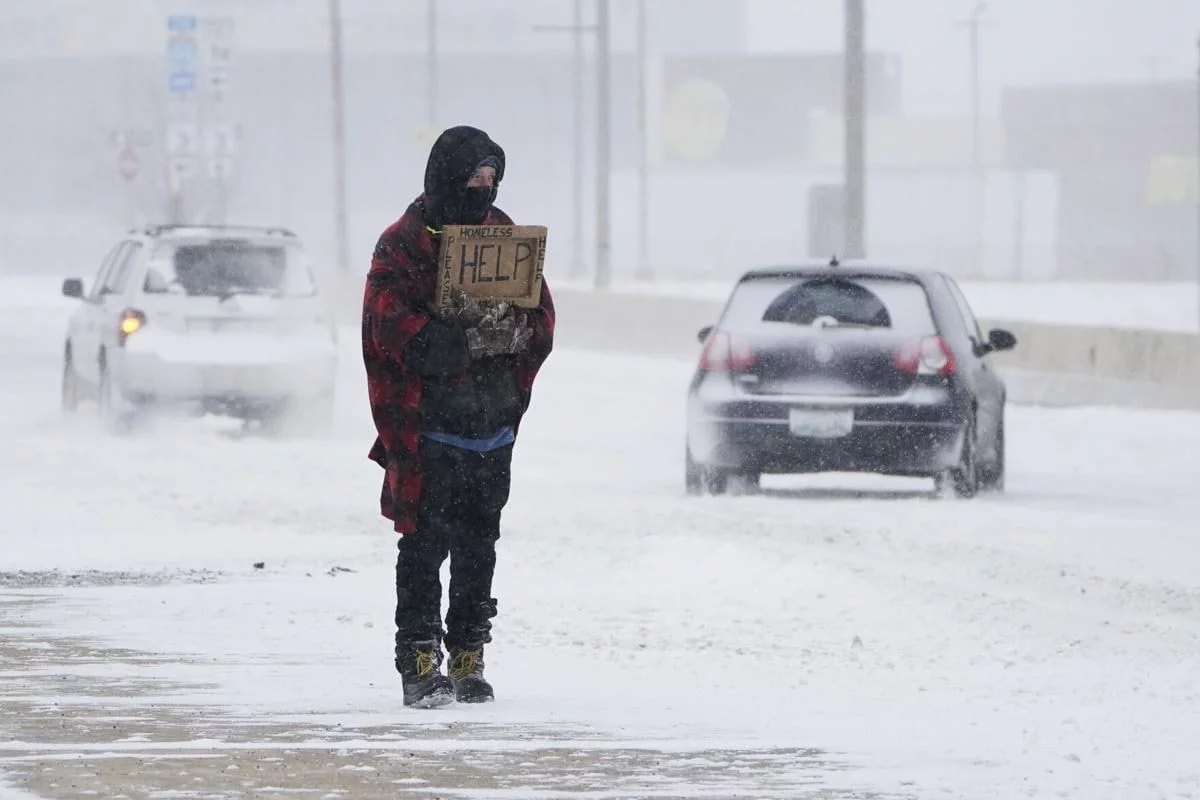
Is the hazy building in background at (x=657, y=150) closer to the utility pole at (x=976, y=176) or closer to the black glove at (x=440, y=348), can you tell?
the utility pole at (x=976, y=176)

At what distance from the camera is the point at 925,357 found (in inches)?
624

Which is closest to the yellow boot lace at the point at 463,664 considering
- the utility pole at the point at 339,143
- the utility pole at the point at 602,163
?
the utility pole at the point at 602,163

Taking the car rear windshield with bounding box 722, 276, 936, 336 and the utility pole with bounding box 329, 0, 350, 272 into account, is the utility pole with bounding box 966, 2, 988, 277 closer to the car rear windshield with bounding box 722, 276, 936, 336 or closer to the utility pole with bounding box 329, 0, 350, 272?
the utility pole with bounding box 329, 0, 350, 272

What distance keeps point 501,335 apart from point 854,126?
20975 mm

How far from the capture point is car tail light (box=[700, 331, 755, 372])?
1602cm

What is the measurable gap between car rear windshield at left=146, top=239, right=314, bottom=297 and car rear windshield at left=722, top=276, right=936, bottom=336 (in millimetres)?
5464

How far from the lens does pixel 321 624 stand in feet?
34.0

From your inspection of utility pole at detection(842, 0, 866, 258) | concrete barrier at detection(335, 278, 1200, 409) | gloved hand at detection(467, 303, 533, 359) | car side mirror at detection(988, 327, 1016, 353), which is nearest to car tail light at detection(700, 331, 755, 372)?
car side mirror at detection(988, 327, 1016, 353)

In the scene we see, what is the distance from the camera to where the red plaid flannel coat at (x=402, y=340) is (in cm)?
788

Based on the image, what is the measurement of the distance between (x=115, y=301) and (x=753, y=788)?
46.4 feet

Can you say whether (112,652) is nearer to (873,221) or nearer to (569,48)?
(873,221)

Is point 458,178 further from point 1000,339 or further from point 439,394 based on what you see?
point 1000,339

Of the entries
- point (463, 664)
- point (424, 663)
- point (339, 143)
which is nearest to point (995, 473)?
point (463, 664)

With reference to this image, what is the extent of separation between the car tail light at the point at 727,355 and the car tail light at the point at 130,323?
5.36 metres
